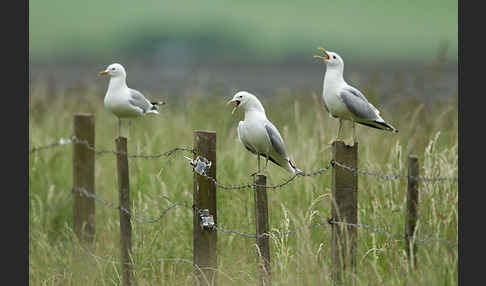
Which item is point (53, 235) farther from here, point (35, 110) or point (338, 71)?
point (338, 71)

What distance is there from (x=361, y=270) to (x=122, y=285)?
1.81 m

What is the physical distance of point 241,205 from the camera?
544cm

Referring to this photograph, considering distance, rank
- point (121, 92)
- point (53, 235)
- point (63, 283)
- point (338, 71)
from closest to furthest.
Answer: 1. point (338, 71)
2. point (121, 92)
3. point (63, 283)
4. point (53, 235)

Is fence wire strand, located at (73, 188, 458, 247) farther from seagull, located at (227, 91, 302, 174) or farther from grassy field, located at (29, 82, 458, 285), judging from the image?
seagull, located at (227, 91, 302, 174)

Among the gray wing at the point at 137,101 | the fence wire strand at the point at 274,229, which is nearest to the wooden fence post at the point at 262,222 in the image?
the fence wire strand at the point at 274,229

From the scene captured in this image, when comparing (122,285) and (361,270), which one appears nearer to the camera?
(361,270)

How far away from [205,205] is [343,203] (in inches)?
37.3

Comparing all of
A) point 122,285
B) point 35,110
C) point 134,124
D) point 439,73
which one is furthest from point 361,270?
point 35,110

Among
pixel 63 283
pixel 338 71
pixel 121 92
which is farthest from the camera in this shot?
pixel 63 283

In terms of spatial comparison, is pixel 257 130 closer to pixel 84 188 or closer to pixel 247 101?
pixel 247 101

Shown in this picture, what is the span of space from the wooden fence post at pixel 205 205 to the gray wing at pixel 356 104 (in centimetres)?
93

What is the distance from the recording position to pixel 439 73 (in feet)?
21.7

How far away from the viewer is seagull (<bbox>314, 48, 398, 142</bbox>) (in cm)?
413

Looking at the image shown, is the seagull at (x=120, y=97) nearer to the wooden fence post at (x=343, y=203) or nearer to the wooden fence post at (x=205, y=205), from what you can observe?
the wooden fence post at (x=205, y=205)
